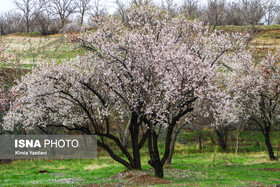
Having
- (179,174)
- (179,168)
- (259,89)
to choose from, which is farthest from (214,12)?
(179,174)

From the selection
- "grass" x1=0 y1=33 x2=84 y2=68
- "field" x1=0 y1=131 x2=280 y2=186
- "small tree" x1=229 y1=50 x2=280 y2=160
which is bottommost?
"field" x1=0 y1=131 x2=280 y2=186

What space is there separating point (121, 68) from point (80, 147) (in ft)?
76.6

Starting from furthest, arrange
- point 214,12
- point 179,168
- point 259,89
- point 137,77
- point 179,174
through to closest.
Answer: point 214,12, point 259,89, point 179,168, point 179,174, point 137,77

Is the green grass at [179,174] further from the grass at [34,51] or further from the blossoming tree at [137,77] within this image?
the grass at [34,51]

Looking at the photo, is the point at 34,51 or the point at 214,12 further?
the point at 34,51

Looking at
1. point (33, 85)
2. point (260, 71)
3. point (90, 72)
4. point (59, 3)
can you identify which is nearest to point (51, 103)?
point (33, 85)

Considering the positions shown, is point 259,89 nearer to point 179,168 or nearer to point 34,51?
point 179,168

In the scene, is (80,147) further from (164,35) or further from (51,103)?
(164,35)

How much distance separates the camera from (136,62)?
17.6 meters

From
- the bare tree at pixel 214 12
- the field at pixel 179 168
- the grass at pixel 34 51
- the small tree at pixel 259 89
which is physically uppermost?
the bare tree at pixel 214 12

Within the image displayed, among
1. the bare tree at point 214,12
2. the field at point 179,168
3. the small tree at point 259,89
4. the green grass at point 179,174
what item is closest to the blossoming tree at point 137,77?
the field at point 179,168

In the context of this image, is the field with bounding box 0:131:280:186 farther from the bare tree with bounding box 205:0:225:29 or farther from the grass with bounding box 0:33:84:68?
the bare tree with bounding box 205:0:225:29

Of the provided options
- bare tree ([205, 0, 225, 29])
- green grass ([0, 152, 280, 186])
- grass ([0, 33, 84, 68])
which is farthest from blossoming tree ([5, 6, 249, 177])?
bare tree ([205, 0, 225, 29])

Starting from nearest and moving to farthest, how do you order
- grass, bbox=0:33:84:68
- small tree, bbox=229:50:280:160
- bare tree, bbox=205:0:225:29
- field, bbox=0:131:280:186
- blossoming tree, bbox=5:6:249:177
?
blossoming tree, bbox=5:6:249:177 < field, bbox=0:131:280:186 < small tree, bbox=229:50:280:160 < grass, bbox=0:33:84:68 < bare tree, bbox=205:0:225:29
